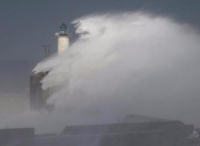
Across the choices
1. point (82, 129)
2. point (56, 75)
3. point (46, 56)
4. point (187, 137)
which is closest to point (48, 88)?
point (56, 75)

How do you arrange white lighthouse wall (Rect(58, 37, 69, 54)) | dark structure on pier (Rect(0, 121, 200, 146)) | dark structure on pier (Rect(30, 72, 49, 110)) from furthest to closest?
white lighthouse wall (Rect(58, 37, 69, 54)) → dark structure on pier (Rect(30, 72, 49, 110)) → dark structure on pier (Rect(0, 121, 200, 146))

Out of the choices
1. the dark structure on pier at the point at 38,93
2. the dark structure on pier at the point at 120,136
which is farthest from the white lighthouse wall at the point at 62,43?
the dark structure on pier at the point at 120,136

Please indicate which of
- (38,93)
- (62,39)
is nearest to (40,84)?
(38,93)

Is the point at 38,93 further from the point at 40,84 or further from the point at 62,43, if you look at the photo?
the point at 62,43

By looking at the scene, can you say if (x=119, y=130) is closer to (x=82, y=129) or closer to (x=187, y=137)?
(x=82, y=129)

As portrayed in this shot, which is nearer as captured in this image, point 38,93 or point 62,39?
point 38,93

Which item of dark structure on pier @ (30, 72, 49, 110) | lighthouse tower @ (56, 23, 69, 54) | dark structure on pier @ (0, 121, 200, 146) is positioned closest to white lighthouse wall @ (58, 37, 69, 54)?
lighthouse tower @ (56, 23, 69, 54)

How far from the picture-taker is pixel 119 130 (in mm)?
28109

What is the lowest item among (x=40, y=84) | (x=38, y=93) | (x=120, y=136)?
(x=120, y=136)

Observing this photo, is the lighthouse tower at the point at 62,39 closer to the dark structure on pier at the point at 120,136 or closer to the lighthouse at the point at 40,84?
the lighthouse at the point at 40,84

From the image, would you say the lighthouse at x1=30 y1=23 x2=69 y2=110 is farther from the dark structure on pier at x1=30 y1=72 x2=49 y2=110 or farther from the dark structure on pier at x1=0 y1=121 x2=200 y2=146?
the dark structure on pier at x1=0 y1=121 x2=200 y2=146

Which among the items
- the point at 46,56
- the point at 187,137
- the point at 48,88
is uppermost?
the point at 46,56

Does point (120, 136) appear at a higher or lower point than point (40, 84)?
lower

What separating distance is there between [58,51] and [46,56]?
213 inches
